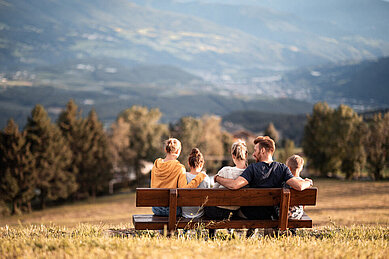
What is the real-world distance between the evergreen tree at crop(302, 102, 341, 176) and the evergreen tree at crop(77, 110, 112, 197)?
32.4m

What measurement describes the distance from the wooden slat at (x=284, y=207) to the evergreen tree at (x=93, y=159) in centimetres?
5137

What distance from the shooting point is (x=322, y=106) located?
60875 mm

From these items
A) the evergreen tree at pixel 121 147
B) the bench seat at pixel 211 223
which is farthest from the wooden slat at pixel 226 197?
the evergreen tree at pixel 121 147

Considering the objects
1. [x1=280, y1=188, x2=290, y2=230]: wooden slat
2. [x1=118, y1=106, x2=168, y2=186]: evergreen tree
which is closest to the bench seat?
[x1=280, y1=188, x2=290, y2=230]: wooden slat

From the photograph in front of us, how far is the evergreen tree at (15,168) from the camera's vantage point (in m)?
42.9

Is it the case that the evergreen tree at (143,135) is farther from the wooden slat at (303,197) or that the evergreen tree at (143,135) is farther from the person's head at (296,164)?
the wooden slat at (303,197)

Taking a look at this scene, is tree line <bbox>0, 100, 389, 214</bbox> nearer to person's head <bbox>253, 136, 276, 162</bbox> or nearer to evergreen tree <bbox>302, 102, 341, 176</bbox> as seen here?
evergreen tree <bbox>302, 102, 341, 176</bbox>

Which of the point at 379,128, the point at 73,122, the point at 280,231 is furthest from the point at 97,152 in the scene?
the point at 280,231

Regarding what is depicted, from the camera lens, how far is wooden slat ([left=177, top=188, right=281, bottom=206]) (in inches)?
231

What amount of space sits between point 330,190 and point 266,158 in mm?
32596

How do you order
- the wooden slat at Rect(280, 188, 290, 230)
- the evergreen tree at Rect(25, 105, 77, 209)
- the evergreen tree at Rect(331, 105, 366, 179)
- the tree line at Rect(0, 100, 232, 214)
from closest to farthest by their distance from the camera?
the wooden slat at Rect(280, 188, 290, 230) → the tree line at Rect(0, 100, 232, 214) → the evergreen tree at Rect(25, 105, 77, 209) → the evergreen tree at Rect(331, 105, 366, 179)

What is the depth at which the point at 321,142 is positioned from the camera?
58.1m

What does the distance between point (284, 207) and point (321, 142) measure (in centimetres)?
5530

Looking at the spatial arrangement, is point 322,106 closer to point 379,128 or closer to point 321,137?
point 321,137
